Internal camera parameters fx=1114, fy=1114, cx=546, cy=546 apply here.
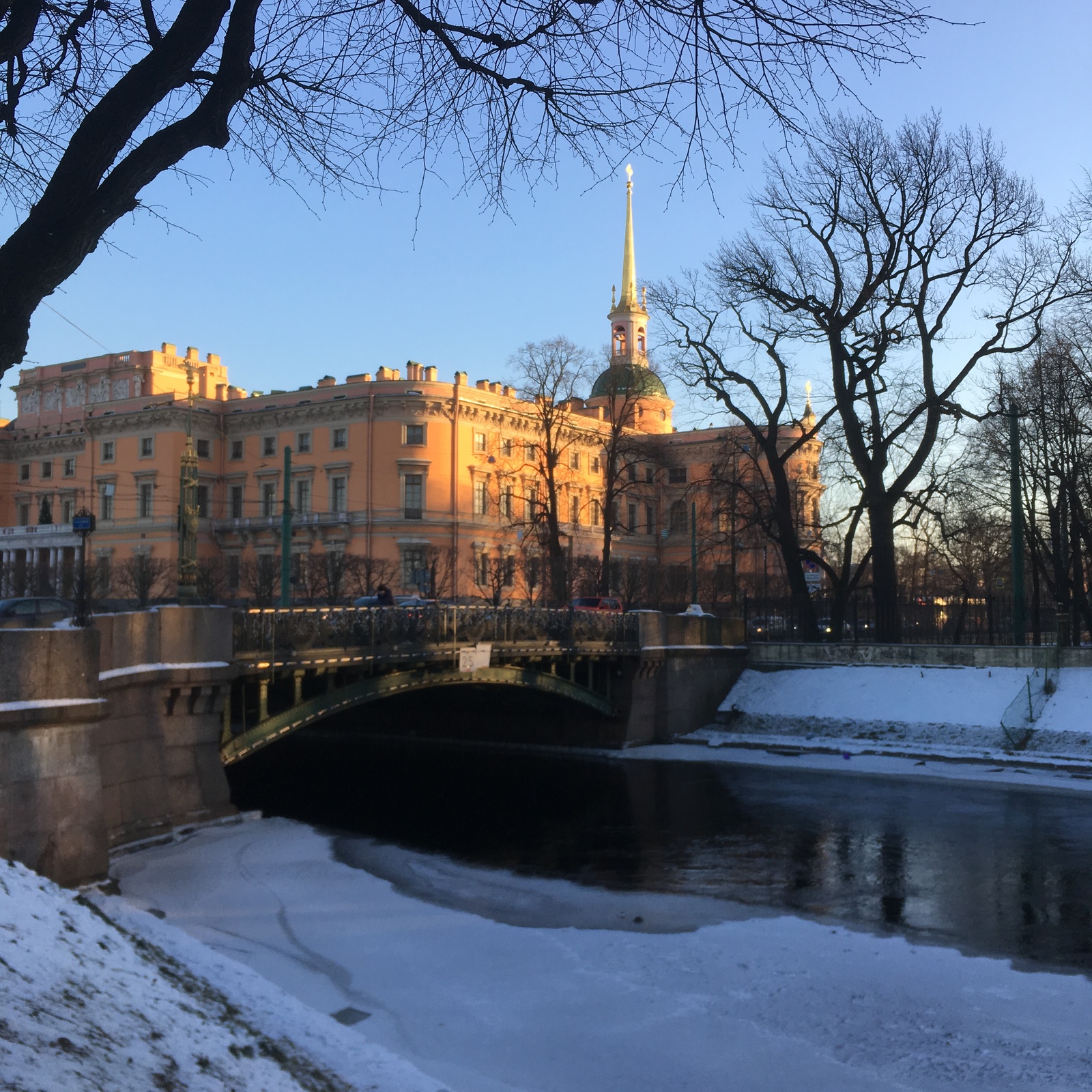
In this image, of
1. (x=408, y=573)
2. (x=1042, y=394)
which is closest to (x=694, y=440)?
(x=408, y=573)

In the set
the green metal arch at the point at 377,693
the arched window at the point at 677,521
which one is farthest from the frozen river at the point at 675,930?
the arched window at the point at 677,521

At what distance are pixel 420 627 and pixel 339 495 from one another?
1541 inches

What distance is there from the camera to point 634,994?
10594 mm

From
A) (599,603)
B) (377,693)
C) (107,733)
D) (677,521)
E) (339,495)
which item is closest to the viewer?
(107,733)

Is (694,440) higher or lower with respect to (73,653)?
higher

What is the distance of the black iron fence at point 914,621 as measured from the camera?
32.2 m

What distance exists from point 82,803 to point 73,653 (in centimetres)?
173

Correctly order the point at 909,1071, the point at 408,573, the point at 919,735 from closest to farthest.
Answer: the point at 909,1071 < the point at 919,735 < the point at 408,573

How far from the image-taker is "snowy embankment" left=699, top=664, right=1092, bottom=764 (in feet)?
84.8

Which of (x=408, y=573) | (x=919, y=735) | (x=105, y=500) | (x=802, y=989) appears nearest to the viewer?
(x=802, y=989)

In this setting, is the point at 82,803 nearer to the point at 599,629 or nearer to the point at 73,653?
the point at 73,653

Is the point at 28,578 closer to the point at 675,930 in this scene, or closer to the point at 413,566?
the point at 413,566

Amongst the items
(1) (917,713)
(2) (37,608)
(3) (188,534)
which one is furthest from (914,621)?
(2) (37,608)

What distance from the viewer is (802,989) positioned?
1066 cm
